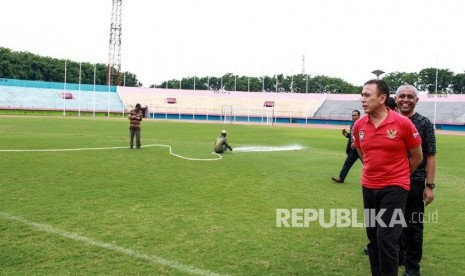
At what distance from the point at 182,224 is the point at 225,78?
4405 inches

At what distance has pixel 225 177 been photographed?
10828 millimetres

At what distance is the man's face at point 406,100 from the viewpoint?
15.2 feet

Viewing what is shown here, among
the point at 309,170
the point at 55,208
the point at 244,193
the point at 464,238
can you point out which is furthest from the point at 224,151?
the point at 464,238

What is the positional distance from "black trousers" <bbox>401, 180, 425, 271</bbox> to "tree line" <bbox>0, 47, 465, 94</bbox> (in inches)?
3200

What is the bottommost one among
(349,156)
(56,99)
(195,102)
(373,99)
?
(349,156)

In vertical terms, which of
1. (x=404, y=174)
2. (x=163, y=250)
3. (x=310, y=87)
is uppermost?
(x=310, y=87)

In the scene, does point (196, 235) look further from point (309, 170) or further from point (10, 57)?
point (10, 57)

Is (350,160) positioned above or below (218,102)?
below

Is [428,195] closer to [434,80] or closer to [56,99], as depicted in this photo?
[56,99]

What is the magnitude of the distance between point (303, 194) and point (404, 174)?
188 inches

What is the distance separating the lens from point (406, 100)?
4.64 meters

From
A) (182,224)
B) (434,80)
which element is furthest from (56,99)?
(434,80)

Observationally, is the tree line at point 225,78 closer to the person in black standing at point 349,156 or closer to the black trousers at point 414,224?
the person in black standing at point 349,156

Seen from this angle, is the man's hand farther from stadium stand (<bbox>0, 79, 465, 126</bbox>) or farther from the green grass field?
stadium stand (<bbox>0, 79, 465, 126</bbox>)
